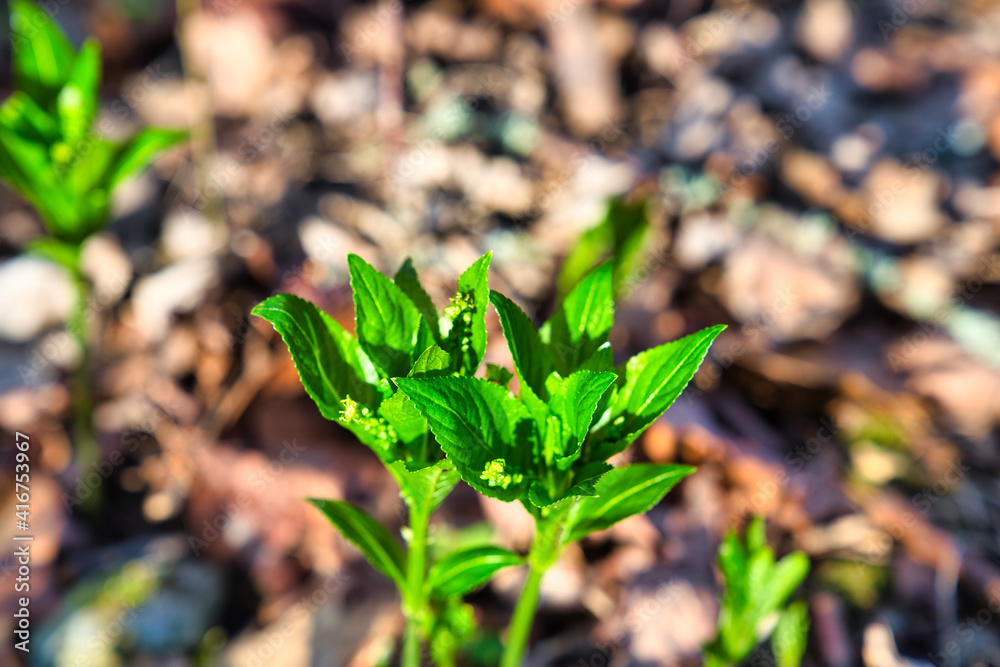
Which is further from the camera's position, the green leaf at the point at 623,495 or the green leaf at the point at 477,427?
the green leaf at the point at 623,495

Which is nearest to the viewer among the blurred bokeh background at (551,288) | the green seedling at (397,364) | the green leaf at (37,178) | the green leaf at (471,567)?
the green seedling at (397,364)

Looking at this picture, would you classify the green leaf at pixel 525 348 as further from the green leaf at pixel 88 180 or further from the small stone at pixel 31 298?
the small stone at pixel 31 298

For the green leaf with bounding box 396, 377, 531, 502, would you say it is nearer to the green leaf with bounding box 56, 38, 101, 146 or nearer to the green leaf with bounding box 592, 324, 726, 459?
the green leaf with bounding box 592, 324, 726, 459

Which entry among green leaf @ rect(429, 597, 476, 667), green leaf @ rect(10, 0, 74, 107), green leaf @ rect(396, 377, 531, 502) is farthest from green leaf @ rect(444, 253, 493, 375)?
green leaf @ rect(10, 0, 74, 107)

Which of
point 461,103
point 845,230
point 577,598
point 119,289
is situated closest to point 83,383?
point 119,289

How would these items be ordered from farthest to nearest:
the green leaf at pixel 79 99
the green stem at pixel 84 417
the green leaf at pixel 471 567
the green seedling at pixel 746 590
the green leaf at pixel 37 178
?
1. the green stem at pixel 84 417
2. the green leaf at pixel 79 99
3. the green leaf at pixel 37 178
4. the green seedling at pixel 746 590
5. the green leaf at pixel 471 567

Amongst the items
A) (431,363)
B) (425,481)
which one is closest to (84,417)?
(425,481)

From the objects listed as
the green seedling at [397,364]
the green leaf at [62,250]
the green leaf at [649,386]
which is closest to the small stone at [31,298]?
the green leaf at [62,250]
